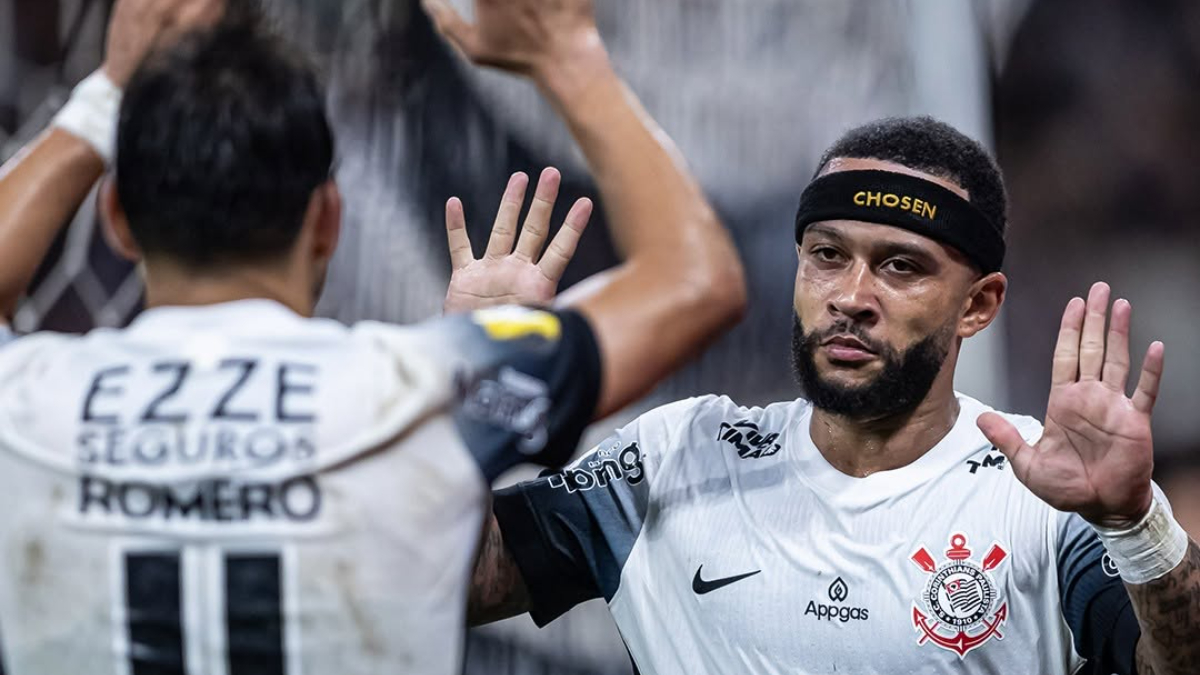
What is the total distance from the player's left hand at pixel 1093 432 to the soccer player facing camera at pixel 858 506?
18 millimetres

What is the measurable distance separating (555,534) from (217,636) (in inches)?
50.1

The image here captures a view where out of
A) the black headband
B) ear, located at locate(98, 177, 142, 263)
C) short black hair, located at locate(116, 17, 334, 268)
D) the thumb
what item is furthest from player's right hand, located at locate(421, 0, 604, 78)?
the black headband

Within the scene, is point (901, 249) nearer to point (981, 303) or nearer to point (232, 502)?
point (981, 303)

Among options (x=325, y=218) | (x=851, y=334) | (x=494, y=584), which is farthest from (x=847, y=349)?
(x=325, y=218)

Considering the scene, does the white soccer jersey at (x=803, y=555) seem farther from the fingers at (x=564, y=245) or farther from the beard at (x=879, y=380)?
the fingers at (x=564, y=245)

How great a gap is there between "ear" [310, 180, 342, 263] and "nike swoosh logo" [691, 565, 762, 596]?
125 cm

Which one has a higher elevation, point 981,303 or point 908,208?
point 908,208

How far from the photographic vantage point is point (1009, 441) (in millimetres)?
2379

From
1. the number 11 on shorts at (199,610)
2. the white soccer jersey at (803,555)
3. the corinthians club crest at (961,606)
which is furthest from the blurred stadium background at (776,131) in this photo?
the number 11 on shorts at (199,610)

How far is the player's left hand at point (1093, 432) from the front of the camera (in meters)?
2.28

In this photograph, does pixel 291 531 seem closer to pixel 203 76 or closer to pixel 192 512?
pixel 192 512

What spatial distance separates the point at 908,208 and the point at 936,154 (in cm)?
17

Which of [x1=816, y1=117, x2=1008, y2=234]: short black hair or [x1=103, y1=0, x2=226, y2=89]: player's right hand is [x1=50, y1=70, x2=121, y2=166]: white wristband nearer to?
[x1=103, y1=0, x2=226, y2=89]: player's right hand

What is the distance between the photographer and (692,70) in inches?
192
